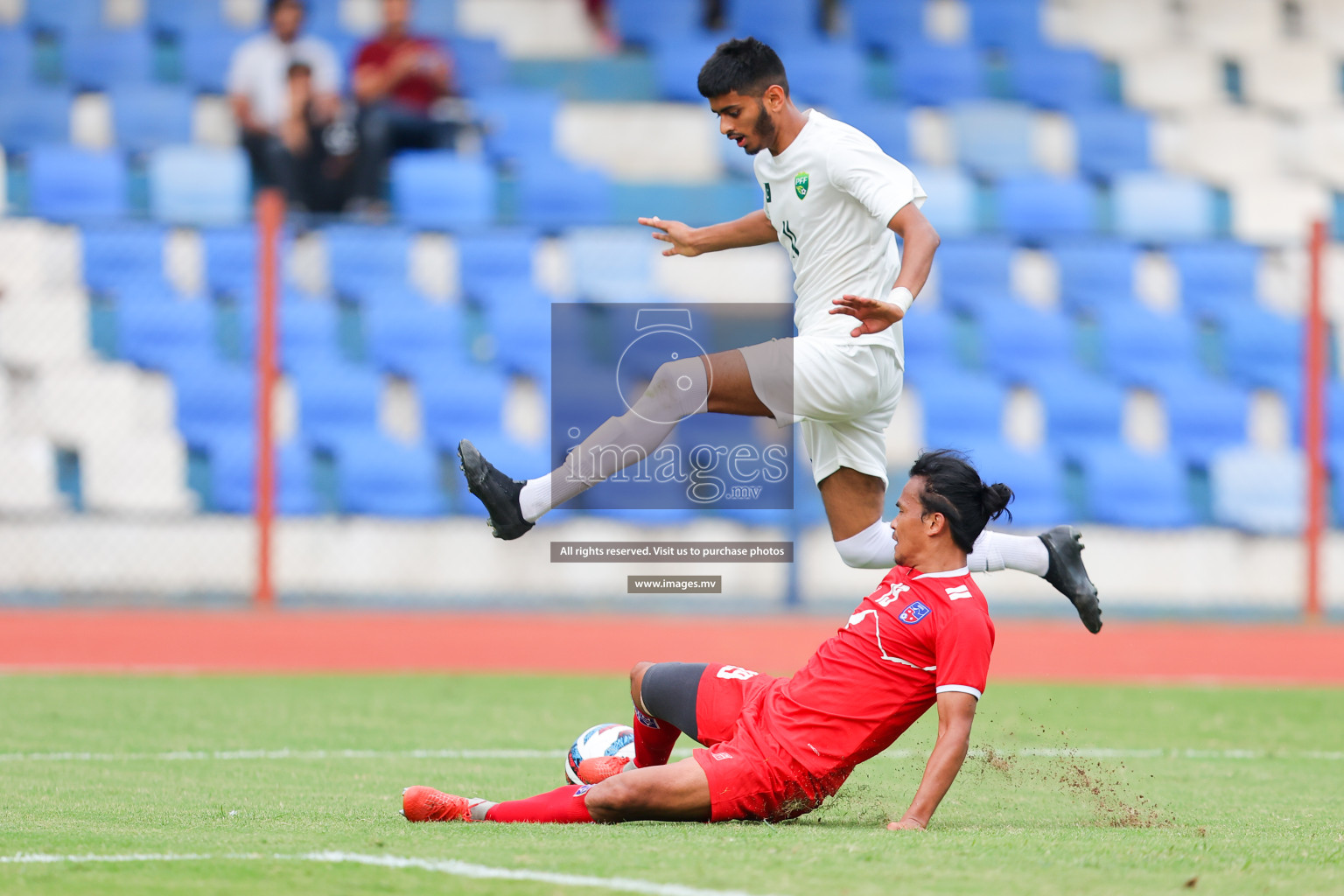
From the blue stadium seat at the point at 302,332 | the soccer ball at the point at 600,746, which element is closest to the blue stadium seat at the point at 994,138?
the blue stadium seat at the point at 302,332

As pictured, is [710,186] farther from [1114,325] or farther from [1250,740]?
[1250,740]

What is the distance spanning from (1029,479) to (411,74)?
19.6 ft

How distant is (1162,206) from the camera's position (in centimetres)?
1465

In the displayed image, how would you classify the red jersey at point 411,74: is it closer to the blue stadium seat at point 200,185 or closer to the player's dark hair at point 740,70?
the blue stadium seat at point 200,185

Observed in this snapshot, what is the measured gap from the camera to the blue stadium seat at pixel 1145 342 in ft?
42.7

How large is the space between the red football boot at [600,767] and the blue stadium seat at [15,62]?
10.9m

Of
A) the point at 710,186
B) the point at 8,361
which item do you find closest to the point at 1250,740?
the point at 710,186

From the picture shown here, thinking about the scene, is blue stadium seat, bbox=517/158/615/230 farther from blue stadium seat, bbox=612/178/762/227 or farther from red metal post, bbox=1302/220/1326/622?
red metal post, bbox=1302/220/1326/622

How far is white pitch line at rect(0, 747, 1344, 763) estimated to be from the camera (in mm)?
5883

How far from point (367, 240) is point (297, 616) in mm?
3152

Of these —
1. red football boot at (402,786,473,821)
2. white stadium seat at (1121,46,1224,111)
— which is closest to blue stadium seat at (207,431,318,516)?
red football boot at (402,786,473,821)

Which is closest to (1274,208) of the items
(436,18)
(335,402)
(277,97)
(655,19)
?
(655,19)

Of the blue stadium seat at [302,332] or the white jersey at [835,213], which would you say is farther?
the blue stadium seat at [302,332]

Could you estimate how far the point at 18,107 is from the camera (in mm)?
13273
